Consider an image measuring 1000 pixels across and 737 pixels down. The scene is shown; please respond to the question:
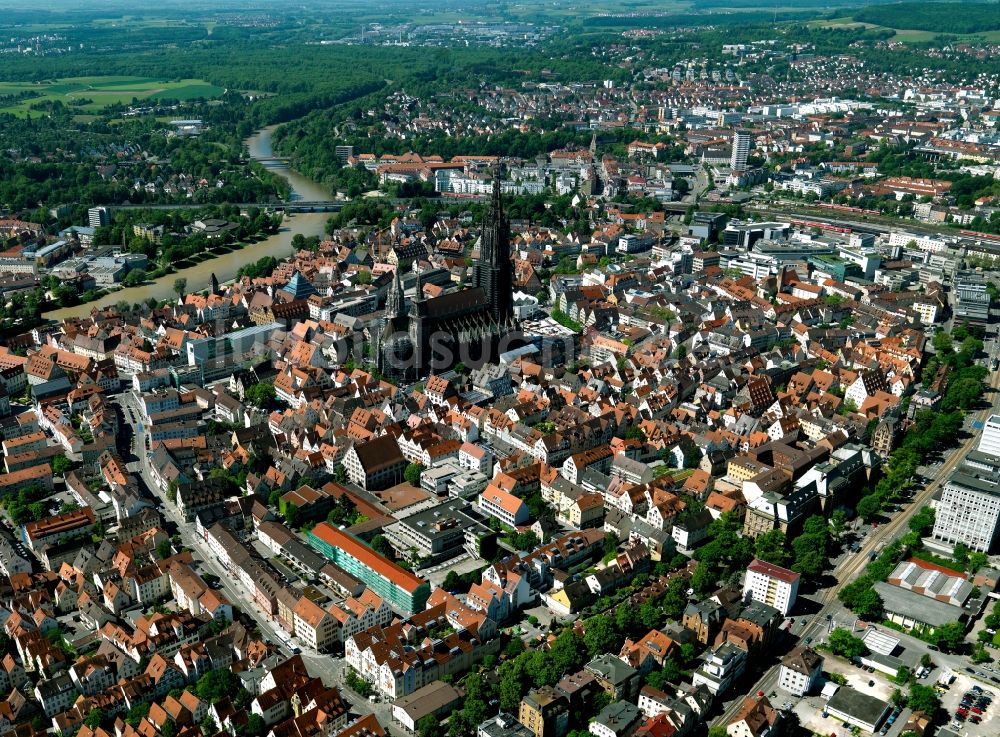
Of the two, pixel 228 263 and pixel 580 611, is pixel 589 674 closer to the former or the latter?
pixel 580 611

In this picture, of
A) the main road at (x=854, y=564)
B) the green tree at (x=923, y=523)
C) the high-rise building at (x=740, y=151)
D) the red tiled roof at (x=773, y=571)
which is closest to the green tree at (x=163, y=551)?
the main road at (x=854, y=564)

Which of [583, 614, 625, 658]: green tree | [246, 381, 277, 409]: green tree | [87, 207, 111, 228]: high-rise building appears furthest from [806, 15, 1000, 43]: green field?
[583, 614, 625, 658]: green tree

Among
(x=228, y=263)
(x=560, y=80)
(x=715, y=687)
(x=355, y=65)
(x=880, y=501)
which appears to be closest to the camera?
(x=715, y=687)

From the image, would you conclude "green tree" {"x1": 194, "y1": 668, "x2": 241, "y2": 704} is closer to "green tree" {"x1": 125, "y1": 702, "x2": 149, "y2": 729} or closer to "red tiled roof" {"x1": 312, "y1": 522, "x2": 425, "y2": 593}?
"green tree" {"x1": 125, "y1": 702, "x2": 149, "y2": 729}

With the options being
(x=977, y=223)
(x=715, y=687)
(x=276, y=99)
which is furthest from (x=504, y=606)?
(x=276, y=99)

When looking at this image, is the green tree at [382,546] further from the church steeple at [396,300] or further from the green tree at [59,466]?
the church steeple at [396,300]

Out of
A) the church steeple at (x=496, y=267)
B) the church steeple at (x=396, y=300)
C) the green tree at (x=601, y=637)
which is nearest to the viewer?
the green tree at (x=601, y=637)

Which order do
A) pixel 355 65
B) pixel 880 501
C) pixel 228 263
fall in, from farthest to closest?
1. pixel 355 65
2. pixel 228 263
3. pixel 880 501

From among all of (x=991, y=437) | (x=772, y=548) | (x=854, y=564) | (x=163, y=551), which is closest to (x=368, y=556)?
(x=163, y=551)
